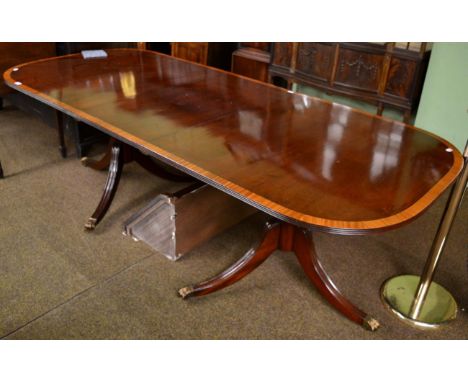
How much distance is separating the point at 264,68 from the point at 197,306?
2139 millimetres

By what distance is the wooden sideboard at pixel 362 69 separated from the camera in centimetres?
254

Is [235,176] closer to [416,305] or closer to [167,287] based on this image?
[167,287]

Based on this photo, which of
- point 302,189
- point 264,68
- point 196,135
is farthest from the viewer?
point 264,68

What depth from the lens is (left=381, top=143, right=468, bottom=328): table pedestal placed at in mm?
1557

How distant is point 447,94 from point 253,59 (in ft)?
4.67

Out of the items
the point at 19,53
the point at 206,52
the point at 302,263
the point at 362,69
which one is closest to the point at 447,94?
the point at 362,69

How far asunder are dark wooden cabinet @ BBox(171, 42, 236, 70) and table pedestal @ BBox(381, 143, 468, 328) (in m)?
2.27

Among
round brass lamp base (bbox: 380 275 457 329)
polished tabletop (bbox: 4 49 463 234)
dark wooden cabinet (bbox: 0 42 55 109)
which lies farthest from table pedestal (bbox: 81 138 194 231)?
round brass lamp base (bbox: 380 275 457 329)

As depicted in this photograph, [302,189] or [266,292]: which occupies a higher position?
[302,189]

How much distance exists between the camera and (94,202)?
225cm

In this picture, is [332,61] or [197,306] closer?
[197,306]

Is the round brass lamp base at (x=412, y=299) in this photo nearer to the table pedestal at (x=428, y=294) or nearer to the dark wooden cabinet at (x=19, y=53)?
the table pedestal at (x=428, y=294)

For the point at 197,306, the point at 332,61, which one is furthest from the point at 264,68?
the point at 197,306

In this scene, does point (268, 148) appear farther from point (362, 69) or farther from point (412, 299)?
point (362, 69)
